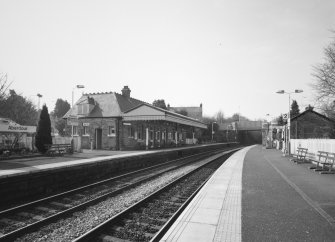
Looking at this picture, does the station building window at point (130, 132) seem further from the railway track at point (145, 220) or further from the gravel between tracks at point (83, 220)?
the gravel between tracks at point (83, 220)

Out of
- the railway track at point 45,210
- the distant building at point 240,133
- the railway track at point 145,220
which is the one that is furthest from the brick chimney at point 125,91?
the distant building at point 240,133

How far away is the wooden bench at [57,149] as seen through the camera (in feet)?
67.2

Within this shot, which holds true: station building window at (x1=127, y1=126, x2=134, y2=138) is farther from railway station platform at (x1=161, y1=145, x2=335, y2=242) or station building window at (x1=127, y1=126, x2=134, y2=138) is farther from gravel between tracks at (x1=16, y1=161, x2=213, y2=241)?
railway station platform at (x1=161, y1=145, x2=335, y2=242)

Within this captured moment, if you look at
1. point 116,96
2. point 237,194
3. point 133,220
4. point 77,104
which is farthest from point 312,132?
point 133,220

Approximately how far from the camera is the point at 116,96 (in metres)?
35.1

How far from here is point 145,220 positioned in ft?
23.9

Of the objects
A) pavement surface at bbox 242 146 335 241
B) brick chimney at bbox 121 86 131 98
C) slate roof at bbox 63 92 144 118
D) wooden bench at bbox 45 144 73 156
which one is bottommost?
pavement surface at bbox 242 146 335 241

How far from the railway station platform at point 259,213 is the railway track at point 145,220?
2.08 ft

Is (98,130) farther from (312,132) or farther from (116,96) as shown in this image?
(312,132)

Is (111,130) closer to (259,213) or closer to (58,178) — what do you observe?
(58,178)

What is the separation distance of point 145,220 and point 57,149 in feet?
53.3

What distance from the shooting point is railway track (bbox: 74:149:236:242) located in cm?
601

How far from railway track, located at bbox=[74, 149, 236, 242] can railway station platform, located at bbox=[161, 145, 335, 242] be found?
2.08 feet

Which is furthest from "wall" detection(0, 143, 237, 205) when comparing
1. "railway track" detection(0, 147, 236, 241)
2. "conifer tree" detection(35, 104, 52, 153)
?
"conifer tree" detection(35, 104, 52, 153)
